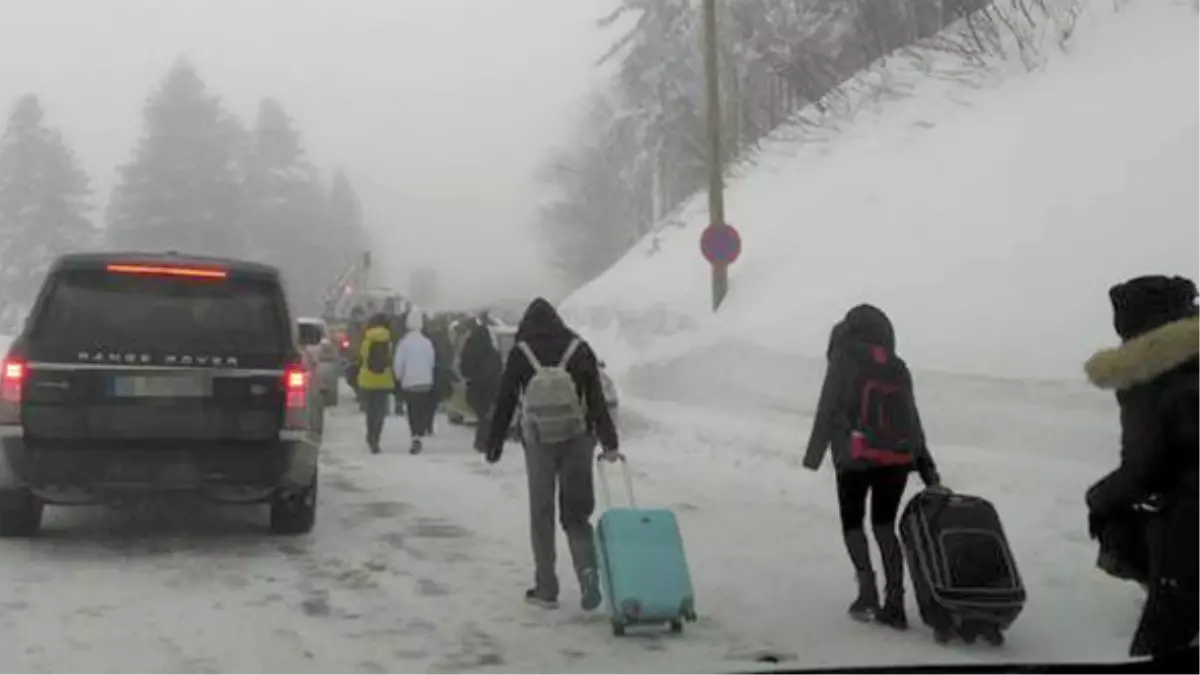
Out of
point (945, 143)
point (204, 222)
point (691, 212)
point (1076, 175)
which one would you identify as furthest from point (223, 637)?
point (204, 222)

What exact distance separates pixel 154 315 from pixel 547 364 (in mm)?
2918

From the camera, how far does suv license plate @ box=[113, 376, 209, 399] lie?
8.96 m

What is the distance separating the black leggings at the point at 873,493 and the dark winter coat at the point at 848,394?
0.08 meters

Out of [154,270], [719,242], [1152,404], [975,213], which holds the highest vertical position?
[975,213]

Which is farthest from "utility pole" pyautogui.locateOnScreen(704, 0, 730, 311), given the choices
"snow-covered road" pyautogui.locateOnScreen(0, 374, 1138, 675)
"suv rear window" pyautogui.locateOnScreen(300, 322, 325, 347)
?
"suv rear window" pyautogui.locateOnScreen(300, 322, 325, 347)

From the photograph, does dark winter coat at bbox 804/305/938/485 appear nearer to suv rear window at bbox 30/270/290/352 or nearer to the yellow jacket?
suv rear window at bbox 30/270/290/352

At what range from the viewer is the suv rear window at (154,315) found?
909 cm

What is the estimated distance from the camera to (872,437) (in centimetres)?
729

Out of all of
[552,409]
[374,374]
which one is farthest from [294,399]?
[374,374]

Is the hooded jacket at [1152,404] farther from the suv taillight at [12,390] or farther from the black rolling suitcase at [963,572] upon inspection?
the suv taillight at [12,390]

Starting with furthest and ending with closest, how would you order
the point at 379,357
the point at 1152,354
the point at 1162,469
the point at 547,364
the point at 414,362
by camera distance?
1. the point at 414,362
2. the point at 379,357
3. the point at 547,364
4. the point at 1152,354
5. the point at 1162,469

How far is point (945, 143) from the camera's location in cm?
2362

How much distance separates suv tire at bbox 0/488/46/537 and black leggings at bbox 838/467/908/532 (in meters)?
5.33

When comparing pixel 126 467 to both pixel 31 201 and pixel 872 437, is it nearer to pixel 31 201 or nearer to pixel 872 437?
pixel 872 437
